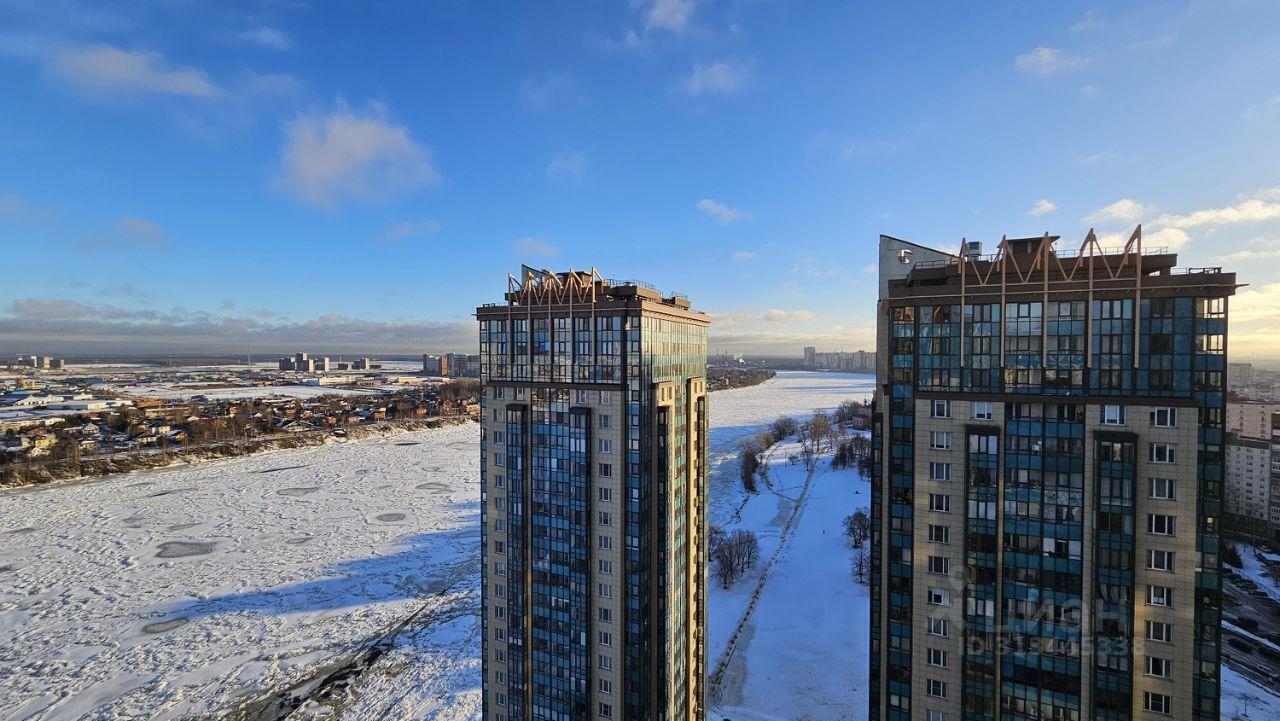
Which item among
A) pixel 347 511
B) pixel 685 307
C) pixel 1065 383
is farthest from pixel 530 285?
pixel 347 511

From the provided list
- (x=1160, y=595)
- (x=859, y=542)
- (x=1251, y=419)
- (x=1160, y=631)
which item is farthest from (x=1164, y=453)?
(x=1251, y=419)

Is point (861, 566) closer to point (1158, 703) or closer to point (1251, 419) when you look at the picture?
point (1158, 703)

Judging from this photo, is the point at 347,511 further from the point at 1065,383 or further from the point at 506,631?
the point at 1065,383

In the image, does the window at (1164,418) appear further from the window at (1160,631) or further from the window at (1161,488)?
the window at (1160,631)

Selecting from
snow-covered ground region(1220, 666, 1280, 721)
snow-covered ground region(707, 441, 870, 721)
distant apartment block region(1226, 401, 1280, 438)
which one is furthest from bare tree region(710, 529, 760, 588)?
distant apartment block region(1226, 401, 1280, 438)

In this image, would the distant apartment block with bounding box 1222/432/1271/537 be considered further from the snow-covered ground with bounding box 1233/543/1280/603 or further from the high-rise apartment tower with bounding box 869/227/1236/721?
the high-rise apartment tower with bounding box 869/227/1236/721

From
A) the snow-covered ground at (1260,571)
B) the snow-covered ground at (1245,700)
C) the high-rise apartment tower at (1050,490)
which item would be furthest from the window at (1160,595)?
the snow-covered ground at (1260,571)
